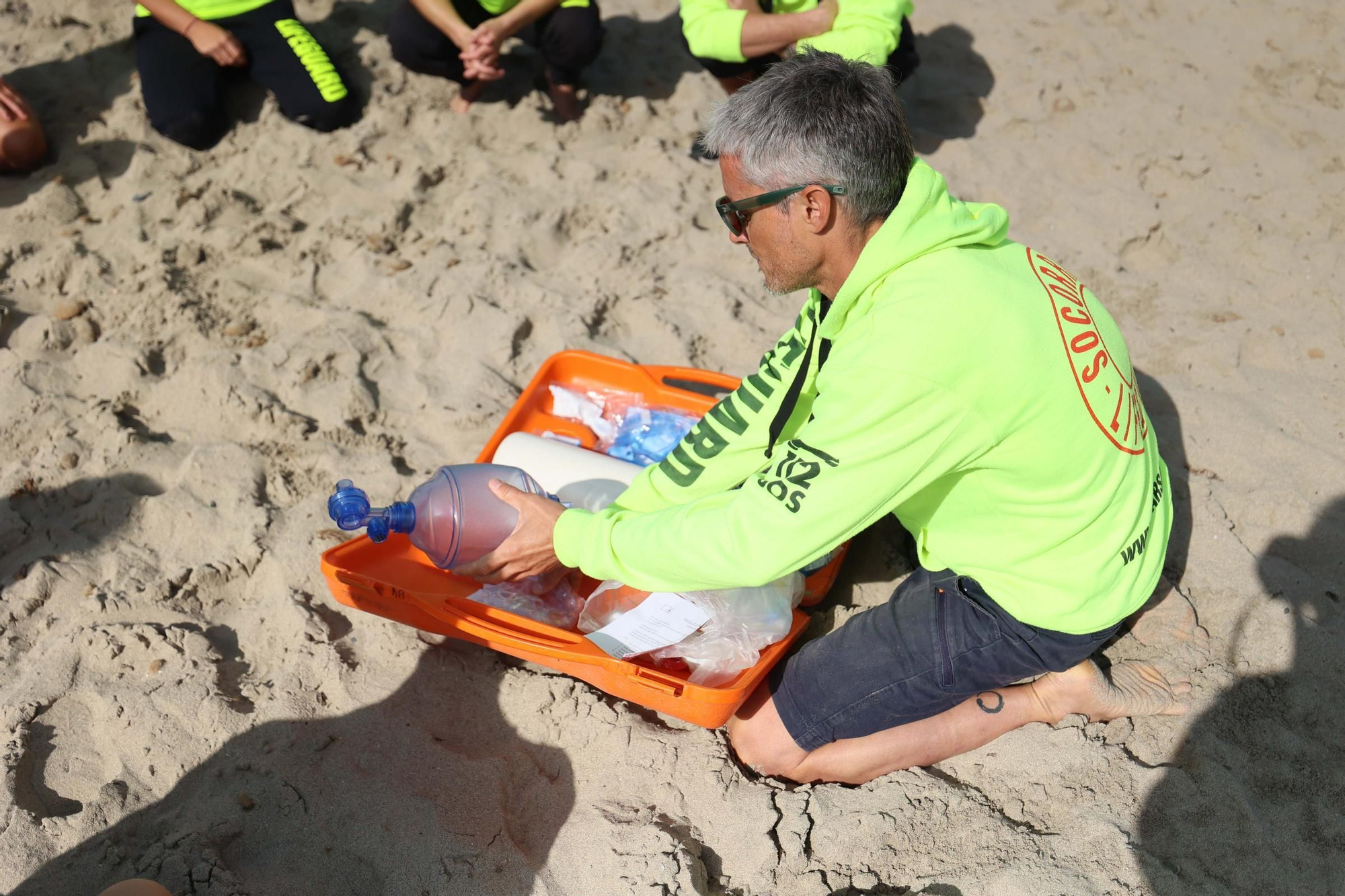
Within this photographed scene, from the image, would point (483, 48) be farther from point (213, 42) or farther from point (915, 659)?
point (915, 659)

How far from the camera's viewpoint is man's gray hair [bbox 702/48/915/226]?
1.72 meters

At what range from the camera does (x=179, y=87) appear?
392 cm

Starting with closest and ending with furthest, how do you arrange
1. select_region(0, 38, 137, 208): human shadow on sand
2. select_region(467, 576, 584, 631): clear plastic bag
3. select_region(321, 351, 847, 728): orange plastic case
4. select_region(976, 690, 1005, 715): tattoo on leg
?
select_region(321, 351, 847, 728): orange plastic case < select_region(976, 690, 1005, 715): tattoo on leg < select_region(467, 576, 584, 631): clear plastic bag < select_region(0, 38, 137, 208): human shadow on sand

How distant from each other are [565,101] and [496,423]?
187cm

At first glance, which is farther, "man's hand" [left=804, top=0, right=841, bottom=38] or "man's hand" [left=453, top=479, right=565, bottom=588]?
"man's hand" [left=804, top=0, right=841, bottom=38]

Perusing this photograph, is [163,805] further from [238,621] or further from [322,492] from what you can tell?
[322,492]

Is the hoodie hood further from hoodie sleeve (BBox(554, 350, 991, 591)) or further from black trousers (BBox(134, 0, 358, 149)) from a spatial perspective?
black trousers (BBox(134, 0, 358, 149))

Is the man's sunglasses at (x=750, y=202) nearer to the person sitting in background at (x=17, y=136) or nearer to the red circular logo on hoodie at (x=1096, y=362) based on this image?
the red circular logo on hoodie at (x=1096, y=362)

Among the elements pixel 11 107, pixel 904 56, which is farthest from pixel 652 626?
pixel 11 107

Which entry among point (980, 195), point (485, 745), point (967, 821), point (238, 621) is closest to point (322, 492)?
point (238, 621)

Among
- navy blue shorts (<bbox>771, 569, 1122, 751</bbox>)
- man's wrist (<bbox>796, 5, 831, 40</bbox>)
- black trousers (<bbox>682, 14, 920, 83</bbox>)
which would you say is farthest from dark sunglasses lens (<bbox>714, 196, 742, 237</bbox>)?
black trousers (<bbox>682, 14, 920, 83</bbox>)

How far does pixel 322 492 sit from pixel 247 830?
1.03 meters

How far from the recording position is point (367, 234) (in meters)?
3.70

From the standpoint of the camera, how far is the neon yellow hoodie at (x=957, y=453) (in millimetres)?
1673
